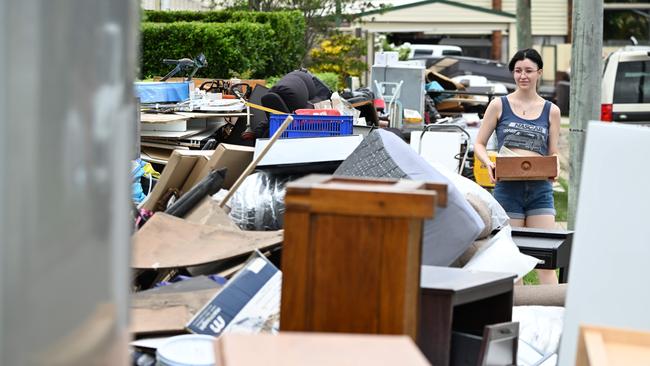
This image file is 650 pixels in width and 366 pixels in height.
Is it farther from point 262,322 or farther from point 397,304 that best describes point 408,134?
point 397,304

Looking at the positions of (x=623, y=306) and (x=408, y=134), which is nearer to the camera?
(x=623, y=306)

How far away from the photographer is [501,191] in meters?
7.50

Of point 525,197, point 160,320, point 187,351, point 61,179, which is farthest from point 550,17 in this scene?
point 61,179

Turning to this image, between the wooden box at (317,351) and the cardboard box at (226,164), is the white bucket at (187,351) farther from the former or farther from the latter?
the cardboard box at (226,164)

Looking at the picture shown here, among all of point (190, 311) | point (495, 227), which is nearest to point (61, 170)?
point (190, 311)

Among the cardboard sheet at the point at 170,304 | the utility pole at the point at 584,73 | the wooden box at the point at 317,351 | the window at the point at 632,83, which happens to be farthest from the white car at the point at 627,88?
the wooden box at the point at 317,351

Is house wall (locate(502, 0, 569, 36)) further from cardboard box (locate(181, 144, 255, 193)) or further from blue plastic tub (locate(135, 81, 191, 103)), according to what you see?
cardboard box (locate(181, 144, 255, 193))

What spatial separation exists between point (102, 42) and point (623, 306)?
90.0 inches

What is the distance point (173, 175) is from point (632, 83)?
11320mm

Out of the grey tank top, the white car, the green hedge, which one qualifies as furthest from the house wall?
the grey tank top

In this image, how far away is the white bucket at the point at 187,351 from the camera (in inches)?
144

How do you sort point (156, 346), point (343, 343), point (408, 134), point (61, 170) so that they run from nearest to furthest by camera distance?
1. point (61, 170)
2. point (343, 343)
3. point (156, 346)
4. point (408, 134)

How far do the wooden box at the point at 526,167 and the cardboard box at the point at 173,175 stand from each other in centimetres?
213

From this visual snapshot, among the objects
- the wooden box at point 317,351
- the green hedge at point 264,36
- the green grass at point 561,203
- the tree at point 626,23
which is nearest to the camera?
the wooden box at point 317,351
